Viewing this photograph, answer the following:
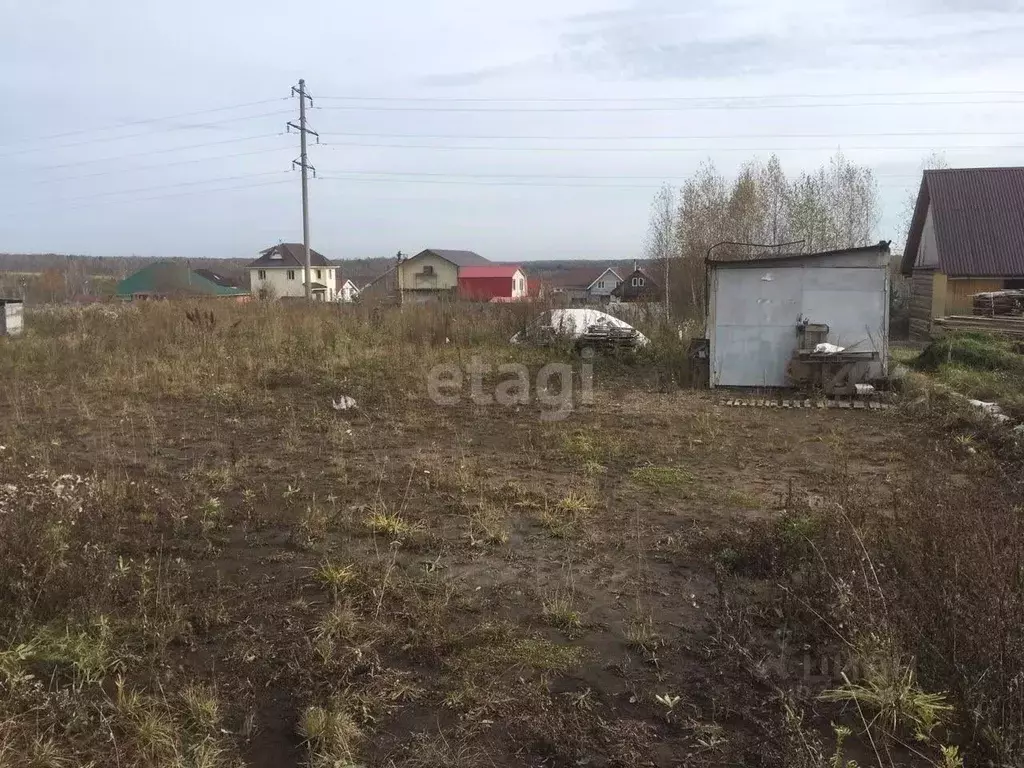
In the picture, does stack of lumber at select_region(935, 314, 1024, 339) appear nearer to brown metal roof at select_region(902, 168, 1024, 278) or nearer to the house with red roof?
brown metal roof at select_region(902, 168, 1024, 278)

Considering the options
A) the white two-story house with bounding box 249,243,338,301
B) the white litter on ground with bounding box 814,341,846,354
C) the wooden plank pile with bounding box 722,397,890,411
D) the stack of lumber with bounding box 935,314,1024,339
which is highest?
the white two-story house with bounding box 249,243,338,301

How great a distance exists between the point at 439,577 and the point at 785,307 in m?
8.32

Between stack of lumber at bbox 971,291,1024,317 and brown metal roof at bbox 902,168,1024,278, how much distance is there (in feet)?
4.25

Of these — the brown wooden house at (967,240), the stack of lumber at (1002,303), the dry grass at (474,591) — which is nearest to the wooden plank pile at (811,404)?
the dry grass at (474,591)

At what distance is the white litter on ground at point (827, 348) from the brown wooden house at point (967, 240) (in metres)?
11.5

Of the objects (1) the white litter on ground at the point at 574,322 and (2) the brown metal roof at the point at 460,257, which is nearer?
(1) the white litter on ground at the point at 574,322

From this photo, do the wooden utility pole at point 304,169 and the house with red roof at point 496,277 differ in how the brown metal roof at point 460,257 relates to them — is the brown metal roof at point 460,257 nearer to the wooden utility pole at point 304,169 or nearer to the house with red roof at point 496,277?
the house with red roof at point 496,277

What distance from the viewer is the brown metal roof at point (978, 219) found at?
19.4 m

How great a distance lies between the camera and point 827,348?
10562 millimetres

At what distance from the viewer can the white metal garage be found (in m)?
10.7

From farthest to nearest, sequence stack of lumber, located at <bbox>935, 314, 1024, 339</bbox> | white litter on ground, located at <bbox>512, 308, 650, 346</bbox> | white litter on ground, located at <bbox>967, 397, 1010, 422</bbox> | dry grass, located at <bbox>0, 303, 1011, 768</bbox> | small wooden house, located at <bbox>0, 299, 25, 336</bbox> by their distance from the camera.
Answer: small wooden house, located at <bbox>0, 299, 25, 336</bbox> → stack of lumber, located at <bbox>935, 314, 1024, 339</bbox> → white litter on ground, located at <bbox>512, 308, 650, 346</bbox> → white litter on ground, located at <bbox>967, 397, 1010, 422</bbox> → dry grass, located at <bbox>0, 303, 1011, 768</bbox>

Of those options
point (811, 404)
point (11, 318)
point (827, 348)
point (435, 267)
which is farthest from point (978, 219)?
point (435, 267)

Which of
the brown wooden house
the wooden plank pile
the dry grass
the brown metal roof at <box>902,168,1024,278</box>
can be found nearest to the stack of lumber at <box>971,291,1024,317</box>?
the brown wooden house

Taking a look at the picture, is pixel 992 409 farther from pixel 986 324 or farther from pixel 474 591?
pixel 986 324
